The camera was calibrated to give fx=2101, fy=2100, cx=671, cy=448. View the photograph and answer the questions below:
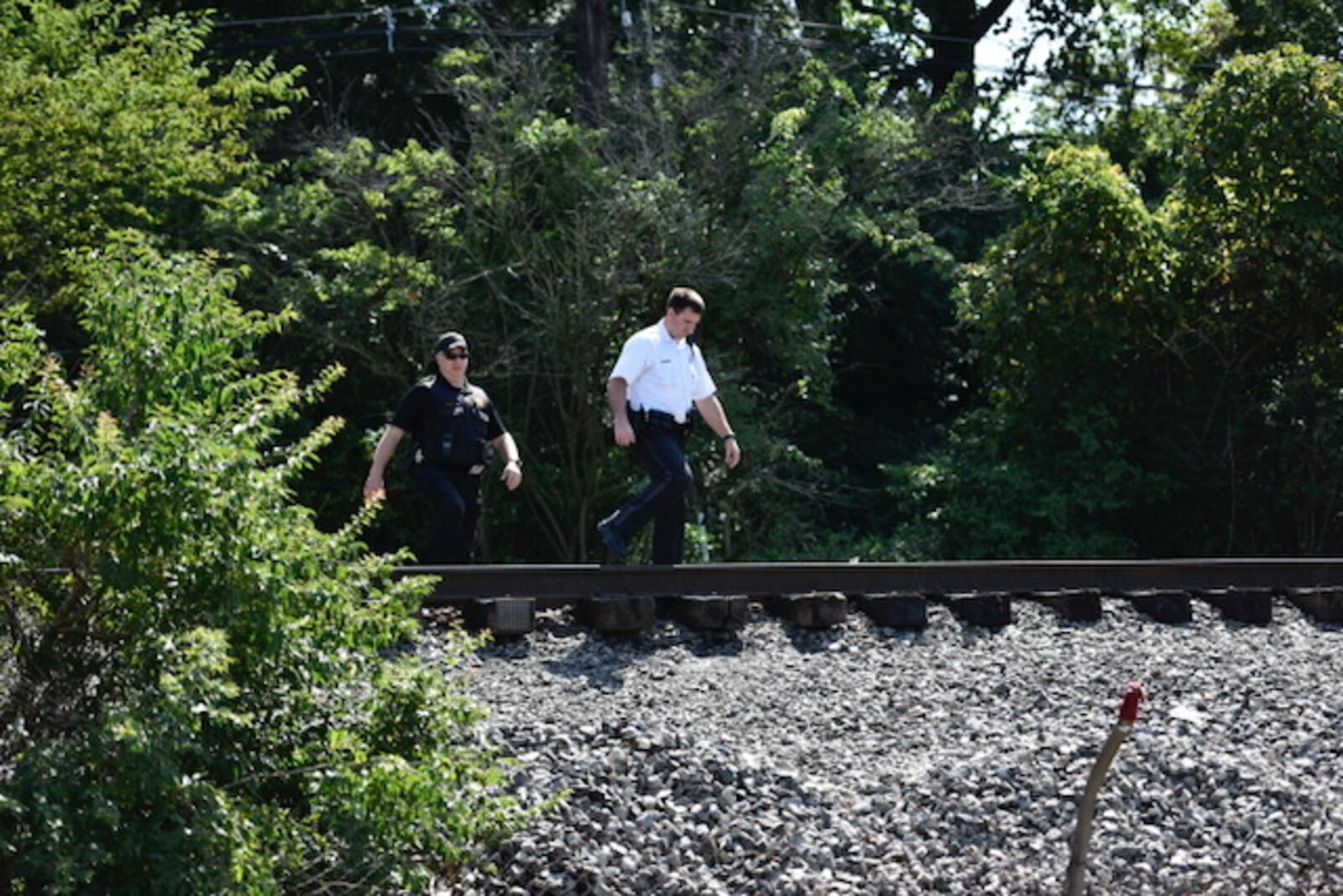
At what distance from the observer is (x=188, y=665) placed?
20.3ft

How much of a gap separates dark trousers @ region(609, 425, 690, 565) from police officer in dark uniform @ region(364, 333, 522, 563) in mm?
680

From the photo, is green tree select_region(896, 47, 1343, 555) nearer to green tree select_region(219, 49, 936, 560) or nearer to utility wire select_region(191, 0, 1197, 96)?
green tree select_region(219, 49, 936, 560)

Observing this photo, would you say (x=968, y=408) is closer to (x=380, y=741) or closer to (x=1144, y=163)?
(x=1144, y=163)

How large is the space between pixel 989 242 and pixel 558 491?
5.32 meters


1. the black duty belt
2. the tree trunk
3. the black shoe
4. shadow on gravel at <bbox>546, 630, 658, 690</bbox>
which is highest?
the tree trunk

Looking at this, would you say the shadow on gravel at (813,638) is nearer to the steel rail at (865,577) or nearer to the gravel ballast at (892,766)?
the gravel ballast at (892,766)

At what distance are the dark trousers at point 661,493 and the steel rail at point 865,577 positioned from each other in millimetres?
521

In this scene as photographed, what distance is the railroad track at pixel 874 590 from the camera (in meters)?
10.7

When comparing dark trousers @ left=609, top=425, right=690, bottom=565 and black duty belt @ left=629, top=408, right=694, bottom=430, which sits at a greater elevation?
black duty belt @ left=629, top=408, right=694, bottom=430

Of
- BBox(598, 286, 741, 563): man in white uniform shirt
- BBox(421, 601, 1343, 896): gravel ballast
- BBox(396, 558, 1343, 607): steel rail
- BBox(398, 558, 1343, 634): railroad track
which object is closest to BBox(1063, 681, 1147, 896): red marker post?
BBox(421, 601, 1343, 896): gravel ballast

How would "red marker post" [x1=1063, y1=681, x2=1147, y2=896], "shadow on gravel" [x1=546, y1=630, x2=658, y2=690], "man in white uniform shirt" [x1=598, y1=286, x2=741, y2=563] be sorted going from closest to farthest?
"red marker post" [x1=1063, y1=681, x2=1147, y2=896]
"shadow on gravel" [x1=546, y1=630, x2=658, y2=690]
"man in white uniform shirt" [x1=598, y1=286, x2=741, y2=563]

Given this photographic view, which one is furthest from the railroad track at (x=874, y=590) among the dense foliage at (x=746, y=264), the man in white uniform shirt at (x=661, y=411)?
the dense foliage at (x=746, y=264)

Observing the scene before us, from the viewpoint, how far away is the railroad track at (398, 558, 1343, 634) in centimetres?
1070

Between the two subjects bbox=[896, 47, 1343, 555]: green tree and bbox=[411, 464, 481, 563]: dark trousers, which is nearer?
bbox=[411, 464, 481, 563]: dark trousers
